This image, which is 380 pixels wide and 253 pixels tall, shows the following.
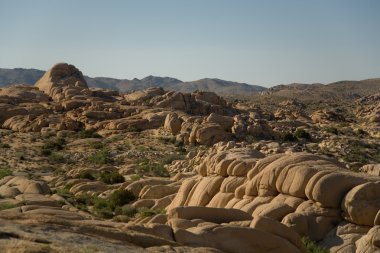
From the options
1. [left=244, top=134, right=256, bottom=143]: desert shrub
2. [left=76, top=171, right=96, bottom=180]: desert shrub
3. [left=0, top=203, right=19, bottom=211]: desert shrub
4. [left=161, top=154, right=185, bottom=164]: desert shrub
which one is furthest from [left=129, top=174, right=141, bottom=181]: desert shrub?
[left=244, top=134, right=256, bottom=143]: desert shrub

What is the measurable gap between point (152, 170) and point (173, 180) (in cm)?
582

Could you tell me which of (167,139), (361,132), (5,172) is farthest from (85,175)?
(361,132)

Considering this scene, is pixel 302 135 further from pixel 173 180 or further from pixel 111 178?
pixel 111 178

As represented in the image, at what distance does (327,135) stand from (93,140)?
23491 millimetres

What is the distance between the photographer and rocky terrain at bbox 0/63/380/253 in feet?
38.6

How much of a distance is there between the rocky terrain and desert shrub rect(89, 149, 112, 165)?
0.15 meters

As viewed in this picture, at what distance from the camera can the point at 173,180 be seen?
2962 centimetres

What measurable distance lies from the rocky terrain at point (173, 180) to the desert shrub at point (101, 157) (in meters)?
0.15

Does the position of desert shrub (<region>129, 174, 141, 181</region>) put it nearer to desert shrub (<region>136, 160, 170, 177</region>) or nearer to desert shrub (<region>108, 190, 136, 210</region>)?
desert shrub (<region>136, 160, 170, 177</region>)

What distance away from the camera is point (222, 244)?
12.1 metres

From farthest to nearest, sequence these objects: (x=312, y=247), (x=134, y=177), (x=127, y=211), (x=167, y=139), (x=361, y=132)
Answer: (x=361, y=132) < (x=167, y=139) < (x=134, y=177) < (x=127, y=211) < (x=312, y=247)

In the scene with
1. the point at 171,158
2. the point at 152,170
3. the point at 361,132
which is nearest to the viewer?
the point at 152,170

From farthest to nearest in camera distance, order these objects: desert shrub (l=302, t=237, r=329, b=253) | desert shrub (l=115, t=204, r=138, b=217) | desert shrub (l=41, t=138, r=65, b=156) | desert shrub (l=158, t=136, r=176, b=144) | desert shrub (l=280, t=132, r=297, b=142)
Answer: desert shrub (l=158, t=136, r=176, b=144) < desert shrub (l=280, t=132, r=297, b=142) < desert shrub (l=41, t=138, r=65, b=156) < desert shrub (l=115, t=204, r=138, b=217) < desert shrub (l=302, t=237, r=329, b=253)

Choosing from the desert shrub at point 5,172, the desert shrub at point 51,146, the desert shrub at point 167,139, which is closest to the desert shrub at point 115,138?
the desert shrub at point 167,139
